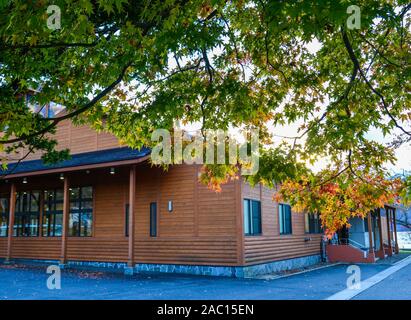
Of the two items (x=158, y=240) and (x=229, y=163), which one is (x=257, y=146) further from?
(x=158, y=240)

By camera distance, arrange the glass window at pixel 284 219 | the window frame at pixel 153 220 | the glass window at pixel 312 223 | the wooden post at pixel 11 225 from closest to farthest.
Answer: the window frame at pixel 153 220
the wooden post at pixel 11 225
the glass window at pixel 284 219
the glass window at pixel 312 223

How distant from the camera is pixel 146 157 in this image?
50.9 feet

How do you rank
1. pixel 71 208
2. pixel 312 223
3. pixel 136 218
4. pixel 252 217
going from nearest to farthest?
pixel 252 217
pixel 136 218
pixel 71 208
pixel 312 223

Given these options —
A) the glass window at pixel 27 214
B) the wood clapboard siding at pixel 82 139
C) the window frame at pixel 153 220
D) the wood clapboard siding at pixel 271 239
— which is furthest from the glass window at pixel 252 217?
the glass window at pixel 27 214

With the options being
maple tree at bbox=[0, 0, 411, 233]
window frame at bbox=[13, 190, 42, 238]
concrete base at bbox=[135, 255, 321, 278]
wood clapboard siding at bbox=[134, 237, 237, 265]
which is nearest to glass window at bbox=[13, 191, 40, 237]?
window frame at bbox=[13, 190, 42, 238]

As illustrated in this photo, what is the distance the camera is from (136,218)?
1795 centimetres

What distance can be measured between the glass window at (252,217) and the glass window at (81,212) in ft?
24.1

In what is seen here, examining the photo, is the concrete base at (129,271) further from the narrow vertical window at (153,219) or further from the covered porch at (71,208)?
the narrow vertical window at (153,219)

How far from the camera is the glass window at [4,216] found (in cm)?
2177

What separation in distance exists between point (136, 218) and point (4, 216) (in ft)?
28.6

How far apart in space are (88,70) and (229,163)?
328cm

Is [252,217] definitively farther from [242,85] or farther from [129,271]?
[242,85]

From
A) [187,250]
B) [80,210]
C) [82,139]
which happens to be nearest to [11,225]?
[80,210]

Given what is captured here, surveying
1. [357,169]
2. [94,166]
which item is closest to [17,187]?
[94,166]
